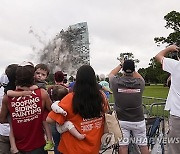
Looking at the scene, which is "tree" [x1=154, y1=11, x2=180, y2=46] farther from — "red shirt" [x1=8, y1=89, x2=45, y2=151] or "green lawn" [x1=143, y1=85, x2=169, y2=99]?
"red shirt" [x1=8, y1=89, x2=45, y2=151]

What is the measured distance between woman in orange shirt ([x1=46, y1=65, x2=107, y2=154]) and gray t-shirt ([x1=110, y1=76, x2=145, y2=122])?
1.59m

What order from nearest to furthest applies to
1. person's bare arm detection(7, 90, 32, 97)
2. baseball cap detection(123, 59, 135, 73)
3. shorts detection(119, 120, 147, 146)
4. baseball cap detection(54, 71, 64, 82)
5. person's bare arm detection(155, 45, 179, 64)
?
person's bare arm detection(7, 90, 32, 97) < person's bare arm detection(155, 45, 179, 64) < baseball cap detection(54, 71, 64, 82) < baseball cap detection(123, 59, 135, 73) < shorts detection(119, 120, 147, 146)

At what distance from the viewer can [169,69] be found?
4.42 m

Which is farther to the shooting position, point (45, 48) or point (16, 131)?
point (45, 48)

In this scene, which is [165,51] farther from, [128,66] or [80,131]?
[80,131]

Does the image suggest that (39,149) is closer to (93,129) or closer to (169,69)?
(93,129)

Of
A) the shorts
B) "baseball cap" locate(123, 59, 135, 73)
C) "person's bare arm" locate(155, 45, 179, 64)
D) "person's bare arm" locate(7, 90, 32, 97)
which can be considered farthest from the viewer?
the shorts

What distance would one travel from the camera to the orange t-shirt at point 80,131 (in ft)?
12.1

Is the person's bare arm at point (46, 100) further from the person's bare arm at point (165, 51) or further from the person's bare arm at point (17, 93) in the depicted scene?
the person's bare arm at point (165, 51)

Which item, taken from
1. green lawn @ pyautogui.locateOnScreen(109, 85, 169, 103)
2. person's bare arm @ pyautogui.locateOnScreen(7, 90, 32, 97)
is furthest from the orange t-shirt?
green lawn @ pyautogui.locateOnScreen(109, 85, 169, 103)

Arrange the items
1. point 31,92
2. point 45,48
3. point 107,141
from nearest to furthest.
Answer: point 31,92 < point 107,141 < point 45,48

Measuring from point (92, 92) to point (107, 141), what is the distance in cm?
62

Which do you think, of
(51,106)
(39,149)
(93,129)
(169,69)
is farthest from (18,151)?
(169,69)

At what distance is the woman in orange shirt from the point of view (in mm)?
3682
